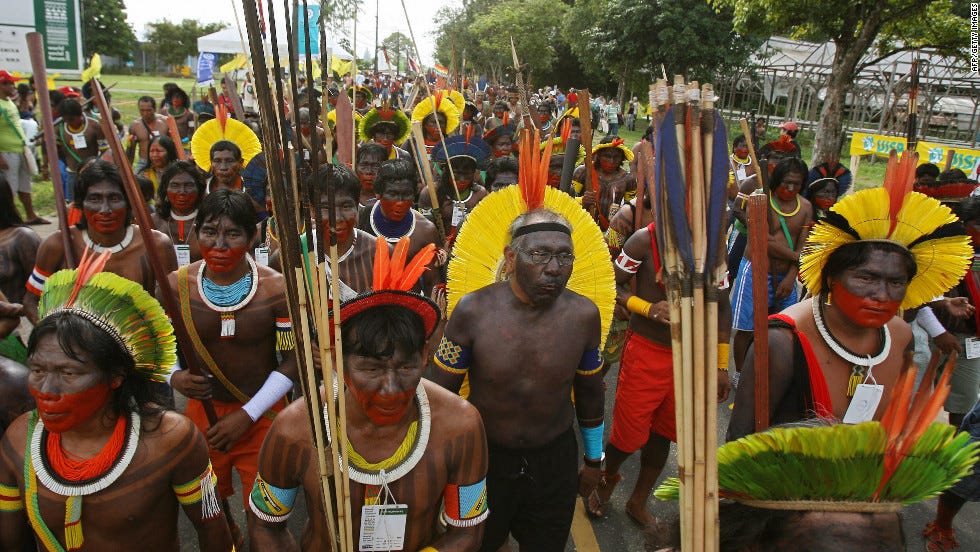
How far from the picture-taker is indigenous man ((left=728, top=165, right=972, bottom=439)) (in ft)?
7.63

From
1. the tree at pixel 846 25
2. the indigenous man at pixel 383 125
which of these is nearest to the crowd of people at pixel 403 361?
the indigenous man at pixel 383 125

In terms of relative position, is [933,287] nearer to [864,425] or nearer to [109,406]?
[864,425]

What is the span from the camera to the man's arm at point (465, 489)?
208 cm

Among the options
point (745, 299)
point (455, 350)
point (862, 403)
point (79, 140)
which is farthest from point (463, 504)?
point (79, 140)

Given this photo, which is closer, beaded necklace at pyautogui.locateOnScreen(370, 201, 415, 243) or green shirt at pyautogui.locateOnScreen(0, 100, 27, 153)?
beaded necklace at pyautogui.locateOnScreen(370, 201, 415, 243)

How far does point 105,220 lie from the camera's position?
3.56 m

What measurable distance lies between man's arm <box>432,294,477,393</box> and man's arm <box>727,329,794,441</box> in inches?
42.7

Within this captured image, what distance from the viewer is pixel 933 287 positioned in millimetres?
2545

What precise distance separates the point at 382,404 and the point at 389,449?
7.1 inches

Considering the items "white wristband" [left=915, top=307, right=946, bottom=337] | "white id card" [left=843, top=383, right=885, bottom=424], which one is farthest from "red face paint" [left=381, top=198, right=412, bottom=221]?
A: "white wristband" [left=915, top=307, right=946, bottom=337]

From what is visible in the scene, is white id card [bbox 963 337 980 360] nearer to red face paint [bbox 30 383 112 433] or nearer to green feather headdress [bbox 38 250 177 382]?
green feather headdress [bbox 38 250 177 382]

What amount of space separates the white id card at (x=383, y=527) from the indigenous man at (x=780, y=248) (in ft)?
13.7

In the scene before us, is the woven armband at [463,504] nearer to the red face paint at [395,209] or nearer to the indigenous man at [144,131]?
the red face paint at [395,209]

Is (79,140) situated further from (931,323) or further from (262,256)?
(931,323)
